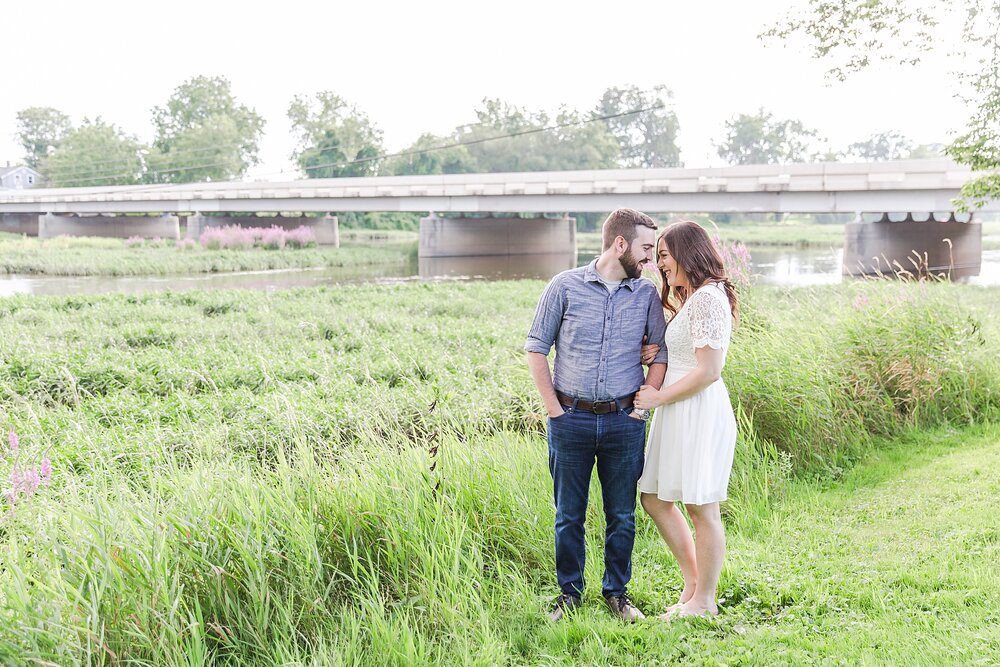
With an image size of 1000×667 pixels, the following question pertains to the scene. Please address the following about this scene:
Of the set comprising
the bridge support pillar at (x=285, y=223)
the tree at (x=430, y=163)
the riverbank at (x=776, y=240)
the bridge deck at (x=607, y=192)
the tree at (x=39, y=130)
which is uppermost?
the tree at (x=39, y=130)

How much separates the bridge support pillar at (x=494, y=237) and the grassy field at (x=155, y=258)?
85.5 inches

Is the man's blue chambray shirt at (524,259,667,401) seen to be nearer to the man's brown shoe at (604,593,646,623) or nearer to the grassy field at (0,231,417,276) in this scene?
the man's brown shoe at (604,593,646,623)

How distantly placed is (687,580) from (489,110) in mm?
100740

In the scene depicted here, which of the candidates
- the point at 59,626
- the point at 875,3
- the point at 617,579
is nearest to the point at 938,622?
the point at 617,579

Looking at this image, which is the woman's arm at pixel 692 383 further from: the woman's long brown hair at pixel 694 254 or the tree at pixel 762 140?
the tree at pixel 762 140

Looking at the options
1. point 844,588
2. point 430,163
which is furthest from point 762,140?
point 844,588

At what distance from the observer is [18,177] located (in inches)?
4269

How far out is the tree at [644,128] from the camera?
112250 millimetres

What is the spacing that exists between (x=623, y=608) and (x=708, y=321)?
4.65 ft

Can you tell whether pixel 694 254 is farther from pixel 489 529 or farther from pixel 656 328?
pixel 489 529

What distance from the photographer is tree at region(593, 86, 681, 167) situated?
112250 millimetres

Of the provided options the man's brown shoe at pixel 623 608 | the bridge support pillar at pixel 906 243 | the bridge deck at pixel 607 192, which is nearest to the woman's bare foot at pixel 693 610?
the man's brown shoe at pixel 623 608

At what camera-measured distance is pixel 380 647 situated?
132 inches

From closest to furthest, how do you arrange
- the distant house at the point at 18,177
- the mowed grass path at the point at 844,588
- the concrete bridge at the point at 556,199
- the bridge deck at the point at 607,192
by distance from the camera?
the mowed grass path at the point at 844,588, the bridge deck at the point at 607,192, the concrete bridge at the point at 556,199, the distant house at the point at 18,177
